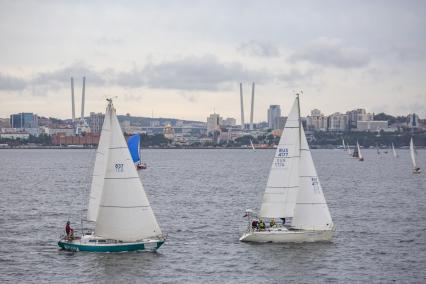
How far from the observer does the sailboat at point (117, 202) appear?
44.1 metres

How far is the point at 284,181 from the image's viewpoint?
Result: 159 ft

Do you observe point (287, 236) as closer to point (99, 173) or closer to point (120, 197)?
point (120, 197)

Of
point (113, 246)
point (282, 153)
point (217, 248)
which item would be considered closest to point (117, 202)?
point (113, 246)

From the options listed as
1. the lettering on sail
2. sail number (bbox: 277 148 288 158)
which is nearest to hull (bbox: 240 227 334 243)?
the lettering on sail

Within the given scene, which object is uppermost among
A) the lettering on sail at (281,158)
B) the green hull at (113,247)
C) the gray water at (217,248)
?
the lettering on sail at (281,158)

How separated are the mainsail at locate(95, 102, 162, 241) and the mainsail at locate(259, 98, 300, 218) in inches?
300

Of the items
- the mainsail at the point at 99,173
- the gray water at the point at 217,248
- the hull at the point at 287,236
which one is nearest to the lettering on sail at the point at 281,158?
the hull at the point at 287,236

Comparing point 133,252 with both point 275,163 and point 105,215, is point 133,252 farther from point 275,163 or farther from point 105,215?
point 275,163

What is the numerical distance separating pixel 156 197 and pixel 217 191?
1044 cm

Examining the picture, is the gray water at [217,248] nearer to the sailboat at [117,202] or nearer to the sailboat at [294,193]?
the sailboat at [117,202]

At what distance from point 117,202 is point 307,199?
35.8 ft

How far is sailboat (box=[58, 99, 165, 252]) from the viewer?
1736 inches

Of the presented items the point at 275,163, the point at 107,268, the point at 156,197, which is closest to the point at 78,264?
the point at 107,268

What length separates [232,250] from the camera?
158 ft
